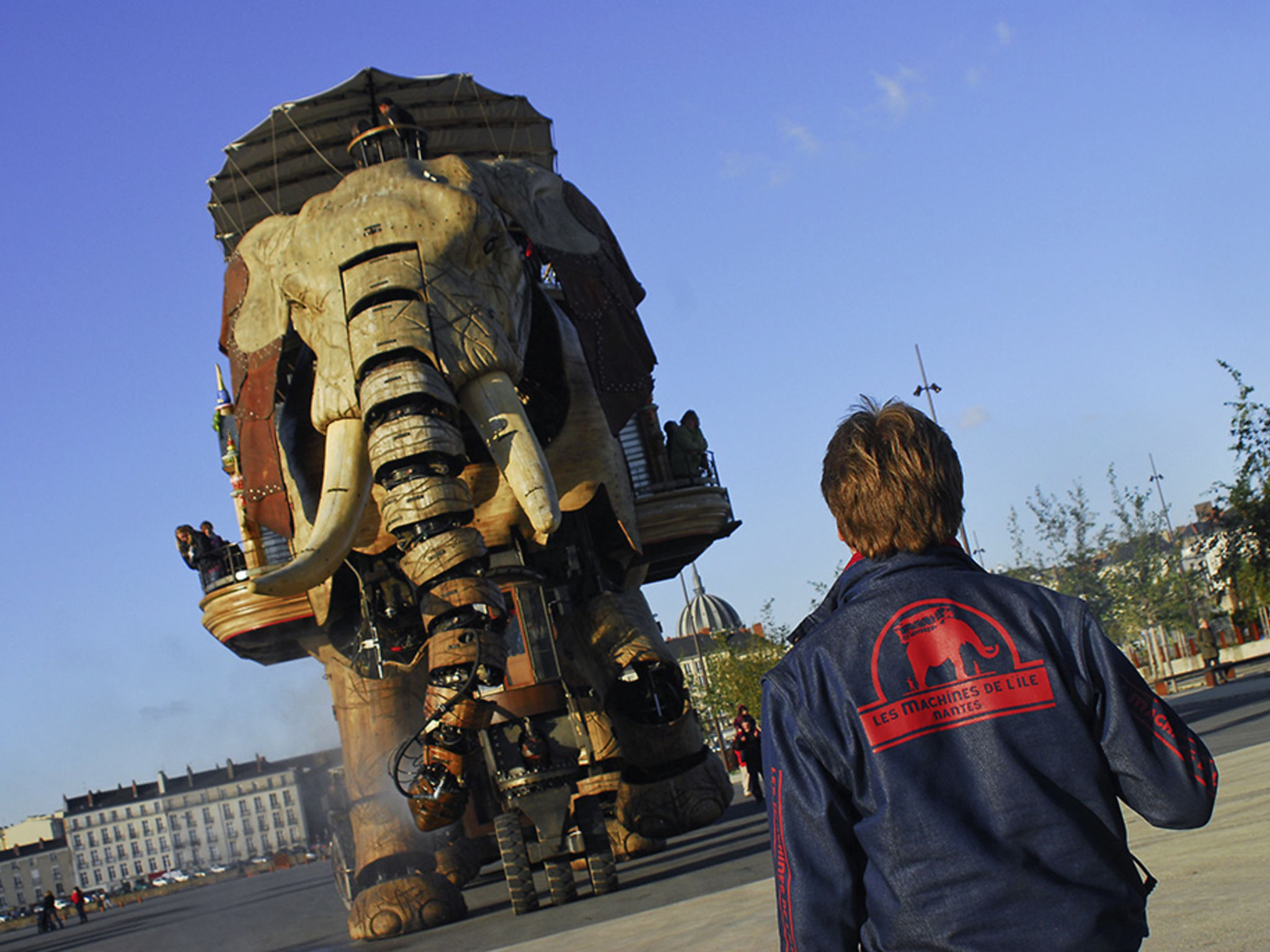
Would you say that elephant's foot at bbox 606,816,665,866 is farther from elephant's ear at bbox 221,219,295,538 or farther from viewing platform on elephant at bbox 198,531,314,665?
elephant's ear at bbox 221,219,295,538

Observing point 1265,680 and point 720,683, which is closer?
point 1265,680

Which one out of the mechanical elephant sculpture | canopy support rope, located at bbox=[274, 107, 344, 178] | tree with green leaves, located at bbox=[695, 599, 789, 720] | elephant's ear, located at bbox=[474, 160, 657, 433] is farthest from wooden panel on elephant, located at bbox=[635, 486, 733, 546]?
tree with green leaves, located at bbox=[695, 599, 789, 720]

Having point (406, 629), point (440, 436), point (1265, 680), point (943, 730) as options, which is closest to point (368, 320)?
point (440, 436)

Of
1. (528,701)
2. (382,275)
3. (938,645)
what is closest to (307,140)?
(382,275)

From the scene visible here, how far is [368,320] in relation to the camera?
8.76m

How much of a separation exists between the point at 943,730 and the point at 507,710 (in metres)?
10.5

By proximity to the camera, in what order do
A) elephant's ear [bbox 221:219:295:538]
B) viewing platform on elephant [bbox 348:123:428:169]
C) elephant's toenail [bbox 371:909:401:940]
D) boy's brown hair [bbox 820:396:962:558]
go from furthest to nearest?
1. viewing platform on elephant [bbox 348:123:428:169]
2. elephant's ear [bbox 221:219:295:538]
3. elephant's toenail [bbox 371:909:401:940]
4. boy's brown hair [bbox 820:396:962:558]

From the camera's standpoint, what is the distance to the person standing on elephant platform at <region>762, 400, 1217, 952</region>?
224cm

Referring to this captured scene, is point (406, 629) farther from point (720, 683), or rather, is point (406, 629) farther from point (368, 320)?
point (720, 683)

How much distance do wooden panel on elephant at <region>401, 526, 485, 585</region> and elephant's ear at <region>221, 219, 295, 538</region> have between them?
8.00 feet

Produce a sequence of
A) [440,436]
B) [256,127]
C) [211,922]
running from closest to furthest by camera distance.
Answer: [440,436] < [256,127] < [211,922]

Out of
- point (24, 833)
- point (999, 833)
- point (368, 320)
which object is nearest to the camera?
point (999, 833)

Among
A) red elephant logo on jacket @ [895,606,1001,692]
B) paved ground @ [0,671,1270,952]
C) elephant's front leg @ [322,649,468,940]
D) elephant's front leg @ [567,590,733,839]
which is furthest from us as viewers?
elephant's front leg @ [567,590,733,839]

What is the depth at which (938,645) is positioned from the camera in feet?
7.81
